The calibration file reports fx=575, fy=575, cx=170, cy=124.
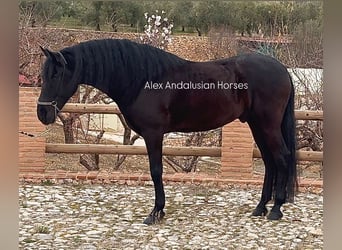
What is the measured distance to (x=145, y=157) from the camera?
2955mm

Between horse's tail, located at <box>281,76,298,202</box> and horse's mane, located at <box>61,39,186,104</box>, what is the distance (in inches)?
23.6

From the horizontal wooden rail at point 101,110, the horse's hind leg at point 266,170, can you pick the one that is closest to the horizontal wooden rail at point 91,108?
the horizontal wooden rail at point 101,110

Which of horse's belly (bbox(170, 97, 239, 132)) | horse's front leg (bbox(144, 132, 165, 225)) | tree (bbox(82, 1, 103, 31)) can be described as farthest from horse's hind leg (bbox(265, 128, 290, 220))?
tree (bbox(82, 1, 103, 31))

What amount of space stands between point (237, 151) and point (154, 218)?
56cm

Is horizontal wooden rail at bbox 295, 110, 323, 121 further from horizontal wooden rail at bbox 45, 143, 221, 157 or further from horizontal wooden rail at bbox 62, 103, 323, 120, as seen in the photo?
horizontal wooden rail at bbox 45, 143, 221, 157

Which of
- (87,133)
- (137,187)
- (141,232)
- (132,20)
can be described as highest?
(132,20)

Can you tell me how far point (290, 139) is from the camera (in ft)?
9.81

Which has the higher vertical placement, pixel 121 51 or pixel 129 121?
pixel 121 51

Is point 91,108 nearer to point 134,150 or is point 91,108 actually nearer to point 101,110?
point 101,110

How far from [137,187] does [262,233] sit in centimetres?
68

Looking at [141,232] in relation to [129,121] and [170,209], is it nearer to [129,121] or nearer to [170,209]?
[170,209]

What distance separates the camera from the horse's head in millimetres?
2885

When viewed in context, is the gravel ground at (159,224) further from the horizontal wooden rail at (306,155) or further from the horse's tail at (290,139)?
the horizontal wooden rail at (306,155)
